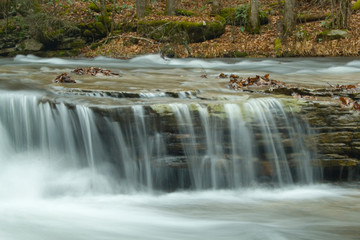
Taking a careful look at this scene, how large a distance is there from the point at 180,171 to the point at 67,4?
18.0 metres

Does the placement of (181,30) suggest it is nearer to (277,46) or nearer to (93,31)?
(277,46)

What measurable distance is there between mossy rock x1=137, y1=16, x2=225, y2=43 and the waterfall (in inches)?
463

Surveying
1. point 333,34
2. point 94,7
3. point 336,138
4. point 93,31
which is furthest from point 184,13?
point 336,138

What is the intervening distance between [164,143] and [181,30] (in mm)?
12493

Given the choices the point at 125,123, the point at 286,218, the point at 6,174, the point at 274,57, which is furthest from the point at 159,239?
the point at 274,57

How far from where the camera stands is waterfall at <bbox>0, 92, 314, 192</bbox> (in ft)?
17.5

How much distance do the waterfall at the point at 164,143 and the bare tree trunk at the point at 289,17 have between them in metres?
12.1

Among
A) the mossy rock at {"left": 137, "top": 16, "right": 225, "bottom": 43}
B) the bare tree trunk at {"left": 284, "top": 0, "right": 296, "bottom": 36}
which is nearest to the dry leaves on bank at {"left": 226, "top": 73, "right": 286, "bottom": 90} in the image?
the mossy rock at {"left": 137, "top": 16, "right": 225, "bottom": 43}

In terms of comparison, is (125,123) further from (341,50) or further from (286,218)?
(341,50)

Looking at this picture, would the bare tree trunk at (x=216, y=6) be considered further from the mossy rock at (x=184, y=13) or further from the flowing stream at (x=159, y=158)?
the flowing stream at (x=159, y=158)

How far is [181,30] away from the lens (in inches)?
669

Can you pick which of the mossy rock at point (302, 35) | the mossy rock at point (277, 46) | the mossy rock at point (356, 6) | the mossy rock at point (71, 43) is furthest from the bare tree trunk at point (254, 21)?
the mossy rock at point (71, 43)

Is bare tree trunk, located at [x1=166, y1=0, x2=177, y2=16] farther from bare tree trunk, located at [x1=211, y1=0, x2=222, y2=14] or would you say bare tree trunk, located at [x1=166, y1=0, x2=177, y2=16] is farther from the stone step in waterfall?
the stone step in waterfall

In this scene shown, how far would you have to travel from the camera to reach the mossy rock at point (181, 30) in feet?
55.6
